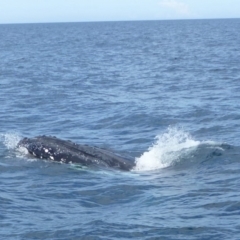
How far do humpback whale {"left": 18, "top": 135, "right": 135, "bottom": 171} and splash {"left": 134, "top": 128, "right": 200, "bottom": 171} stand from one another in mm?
515

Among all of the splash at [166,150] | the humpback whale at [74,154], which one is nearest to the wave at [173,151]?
the splash at [166,150]

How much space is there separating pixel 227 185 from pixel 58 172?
4826 mm

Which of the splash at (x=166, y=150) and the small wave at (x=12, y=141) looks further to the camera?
the small wave at (x=12, y=141)

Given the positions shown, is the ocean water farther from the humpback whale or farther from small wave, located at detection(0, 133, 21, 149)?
the humpback whale

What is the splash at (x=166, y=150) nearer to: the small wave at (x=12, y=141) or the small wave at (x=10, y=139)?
the small wave at (x=12, y=141)

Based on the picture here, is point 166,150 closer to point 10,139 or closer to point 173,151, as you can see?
point 173,151

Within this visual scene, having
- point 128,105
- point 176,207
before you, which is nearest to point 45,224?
point 176,207

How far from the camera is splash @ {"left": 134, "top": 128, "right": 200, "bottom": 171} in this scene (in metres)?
21.2

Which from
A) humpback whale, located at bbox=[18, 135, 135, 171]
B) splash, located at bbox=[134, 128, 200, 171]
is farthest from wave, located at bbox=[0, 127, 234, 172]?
humpback whale, located at bbox=[18, 135, 135, 171]

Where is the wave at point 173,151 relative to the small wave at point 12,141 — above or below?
below

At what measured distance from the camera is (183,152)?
22.6 metres

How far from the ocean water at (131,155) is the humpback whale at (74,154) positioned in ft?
0.93

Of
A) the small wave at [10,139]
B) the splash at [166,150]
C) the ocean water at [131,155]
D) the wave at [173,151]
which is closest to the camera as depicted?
the ocean water at [131,155]

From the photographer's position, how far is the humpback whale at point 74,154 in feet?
67.9
